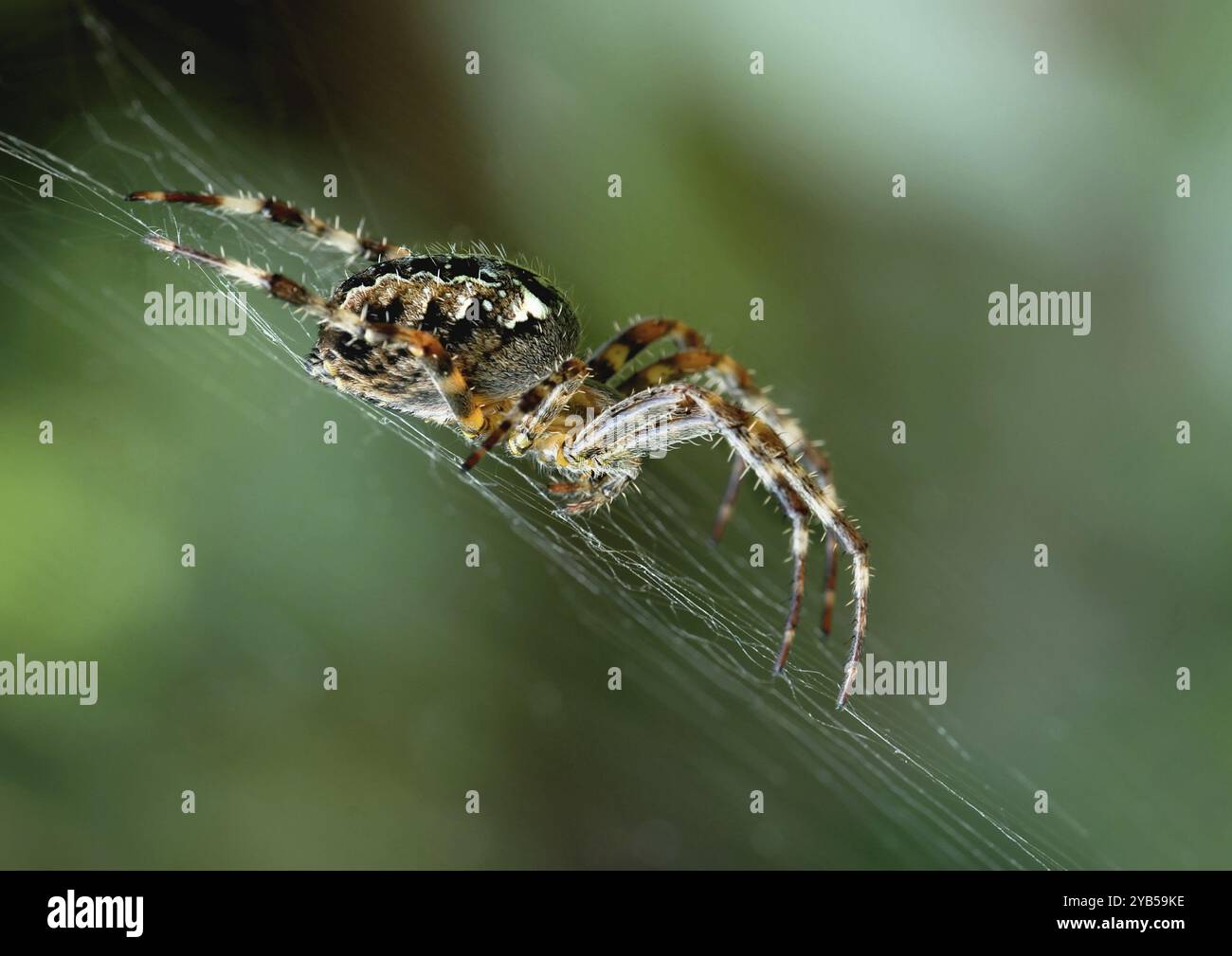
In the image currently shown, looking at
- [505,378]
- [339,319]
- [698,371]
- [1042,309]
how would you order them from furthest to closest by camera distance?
[1042,309], [698,371], [505,378], [339,319]

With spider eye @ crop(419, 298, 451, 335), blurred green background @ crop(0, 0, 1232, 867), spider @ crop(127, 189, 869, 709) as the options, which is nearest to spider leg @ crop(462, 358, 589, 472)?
spider @ crop(127, 189, 869, 709)

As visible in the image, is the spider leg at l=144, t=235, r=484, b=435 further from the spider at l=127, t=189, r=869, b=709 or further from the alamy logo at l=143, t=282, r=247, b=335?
the alamy logo at l=143, t=282, r=247, b=335

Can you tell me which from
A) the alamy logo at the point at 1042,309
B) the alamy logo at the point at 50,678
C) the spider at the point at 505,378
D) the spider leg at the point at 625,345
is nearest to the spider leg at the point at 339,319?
the spider at the point at 505,378

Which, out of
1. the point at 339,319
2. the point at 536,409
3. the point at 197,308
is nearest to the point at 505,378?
the point at 536,409

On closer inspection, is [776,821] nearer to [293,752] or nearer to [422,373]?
[293,752]

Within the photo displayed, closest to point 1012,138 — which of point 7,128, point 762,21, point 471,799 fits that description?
point 762,21

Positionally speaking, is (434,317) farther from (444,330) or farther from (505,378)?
(505,378)
